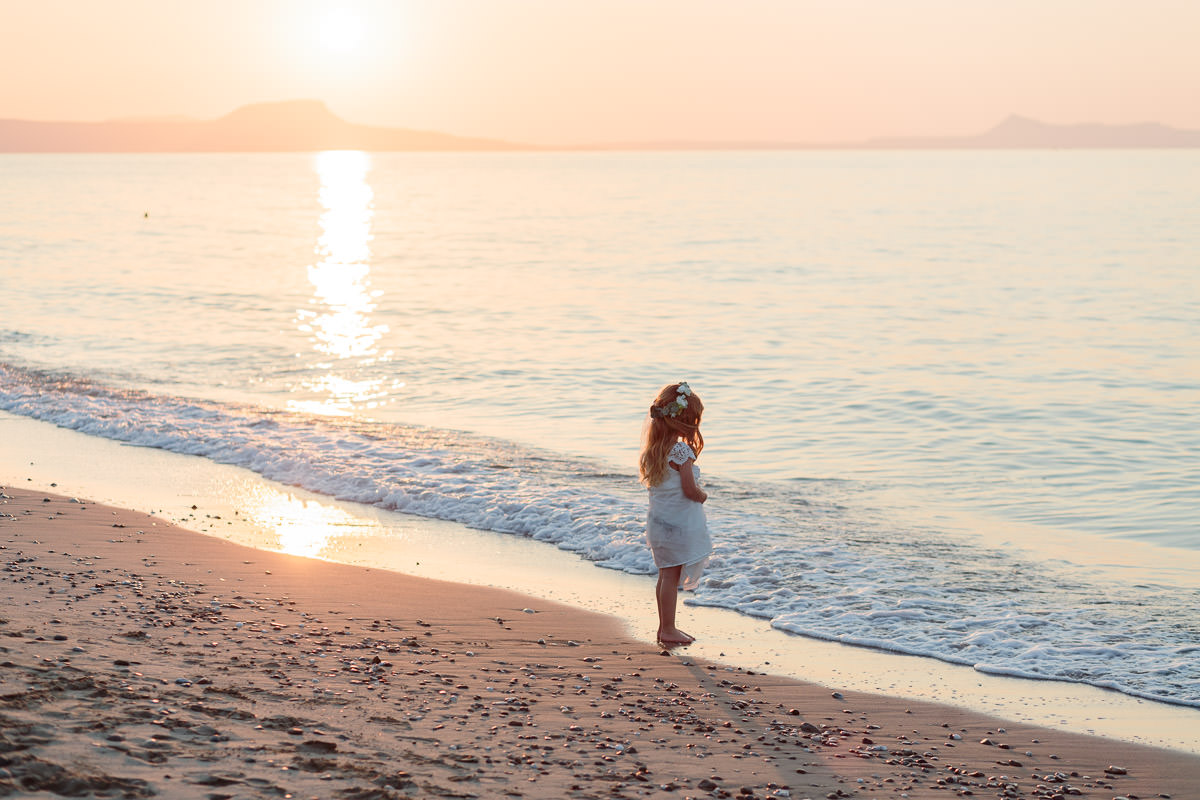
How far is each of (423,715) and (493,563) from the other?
412 cm

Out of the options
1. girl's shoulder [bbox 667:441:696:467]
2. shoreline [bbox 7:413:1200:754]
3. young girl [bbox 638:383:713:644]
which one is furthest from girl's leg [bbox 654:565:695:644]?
girl's shoulder [bbox 667:441:696:467]

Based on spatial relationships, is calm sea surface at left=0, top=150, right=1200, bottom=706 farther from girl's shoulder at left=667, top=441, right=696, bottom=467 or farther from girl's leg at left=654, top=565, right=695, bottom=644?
girl's shoulder at left=667, top=441, right=696, bottom=467

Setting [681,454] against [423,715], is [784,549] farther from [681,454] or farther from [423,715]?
[423,715]

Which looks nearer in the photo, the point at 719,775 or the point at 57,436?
the point at 719,775

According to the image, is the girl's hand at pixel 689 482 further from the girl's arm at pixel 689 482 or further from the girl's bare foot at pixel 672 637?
the girl's bare foot at pixel 672 637

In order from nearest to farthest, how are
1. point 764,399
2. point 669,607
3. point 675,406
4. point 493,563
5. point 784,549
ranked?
point 675,406 → point 669,607 → point 493,563 → point 784,549 → point 764,399

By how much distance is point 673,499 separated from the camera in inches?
302

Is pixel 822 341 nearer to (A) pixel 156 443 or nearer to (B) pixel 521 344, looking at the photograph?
(B) pixel 521 344

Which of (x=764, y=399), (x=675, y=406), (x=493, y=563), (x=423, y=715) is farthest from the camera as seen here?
(x=764, y=399)

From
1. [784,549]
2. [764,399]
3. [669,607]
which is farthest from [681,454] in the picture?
[764,399]

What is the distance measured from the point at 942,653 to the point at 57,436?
11909 millimetres

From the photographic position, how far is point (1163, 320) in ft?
95.8

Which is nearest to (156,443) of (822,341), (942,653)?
(942,653)

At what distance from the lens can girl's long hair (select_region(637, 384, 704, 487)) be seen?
7.39 meters
